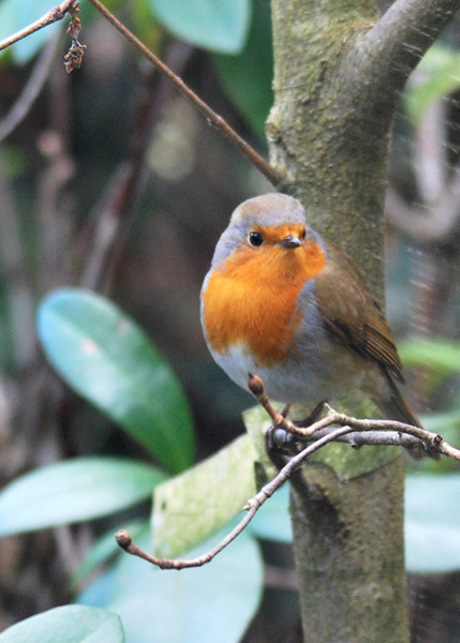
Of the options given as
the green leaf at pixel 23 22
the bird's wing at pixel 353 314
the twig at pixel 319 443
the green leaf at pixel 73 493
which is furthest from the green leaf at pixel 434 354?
the green leaf at pixel 23 22

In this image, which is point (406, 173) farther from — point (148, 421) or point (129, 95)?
point (148, 421)

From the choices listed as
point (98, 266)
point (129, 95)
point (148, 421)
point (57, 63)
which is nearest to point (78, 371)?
point (148, 421)

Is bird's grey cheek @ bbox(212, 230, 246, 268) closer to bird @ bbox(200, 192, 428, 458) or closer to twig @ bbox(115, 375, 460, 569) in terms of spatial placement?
bird @ bbox(200, 192, 428, 458)

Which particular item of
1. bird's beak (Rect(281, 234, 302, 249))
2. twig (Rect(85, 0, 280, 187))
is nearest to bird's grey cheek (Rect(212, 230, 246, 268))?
bird's beak (Rect(281, 234, 302, 249))

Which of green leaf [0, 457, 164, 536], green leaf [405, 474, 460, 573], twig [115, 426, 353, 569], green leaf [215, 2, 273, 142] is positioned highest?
green leaf [215, 2, 273, 142]

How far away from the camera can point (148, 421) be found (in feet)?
7.64

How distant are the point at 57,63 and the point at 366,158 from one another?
226 cm

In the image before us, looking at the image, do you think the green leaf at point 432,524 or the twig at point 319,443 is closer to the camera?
the twig at point 319,443

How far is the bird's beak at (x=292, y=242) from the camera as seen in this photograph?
172 centimetres

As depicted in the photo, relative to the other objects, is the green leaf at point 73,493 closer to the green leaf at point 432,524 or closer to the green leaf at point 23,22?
the green leaf at point 432,524

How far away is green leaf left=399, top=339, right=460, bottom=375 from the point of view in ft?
7.17

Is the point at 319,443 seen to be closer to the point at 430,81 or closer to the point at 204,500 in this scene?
the point at 204,500

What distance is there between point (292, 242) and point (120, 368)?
0.80 meters

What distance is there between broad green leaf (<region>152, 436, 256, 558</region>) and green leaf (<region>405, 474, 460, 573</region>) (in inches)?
17.4
